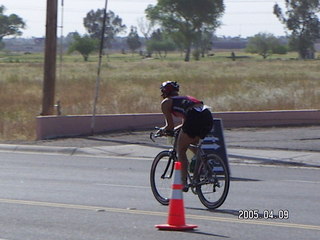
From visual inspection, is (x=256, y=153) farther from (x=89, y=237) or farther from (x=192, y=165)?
(x=89, y=237)

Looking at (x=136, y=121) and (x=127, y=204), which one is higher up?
(x=127, y=204)

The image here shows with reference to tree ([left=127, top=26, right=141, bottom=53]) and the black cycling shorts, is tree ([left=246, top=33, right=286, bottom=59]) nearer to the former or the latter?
tree ([left=127, top=26, right=141, bottom=53])

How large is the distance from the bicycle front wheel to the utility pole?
38.2 feet

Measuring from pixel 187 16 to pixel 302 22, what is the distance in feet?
54.9

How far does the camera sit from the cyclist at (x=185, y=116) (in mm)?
10281

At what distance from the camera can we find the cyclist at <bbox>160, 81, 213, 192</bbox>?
1028cm

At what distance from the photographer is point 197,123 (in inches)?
405

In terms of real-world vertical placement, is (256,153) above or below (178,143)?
below

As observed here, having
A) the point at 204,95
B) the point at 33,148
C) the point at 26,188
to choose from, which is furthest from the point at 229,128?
the point at 26,188

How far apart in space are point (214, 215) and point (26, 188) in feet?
12.3

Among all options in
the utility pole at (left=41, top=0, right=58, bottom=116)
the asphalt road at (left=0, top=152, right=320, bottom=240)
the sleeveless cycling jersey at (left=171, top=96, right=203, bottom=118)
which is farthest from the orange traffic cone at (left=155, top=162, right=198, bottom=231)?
the utility pole at (left=41, top=0, right=58, bottom=116)

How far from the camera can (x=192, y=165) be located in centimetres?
1049
